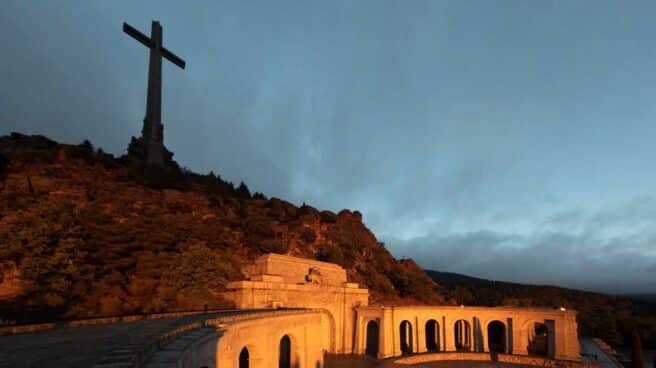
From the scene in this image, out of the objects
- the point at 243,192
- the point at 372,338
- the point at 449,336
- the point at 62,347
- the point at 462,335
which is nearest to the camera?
the point at 62,347

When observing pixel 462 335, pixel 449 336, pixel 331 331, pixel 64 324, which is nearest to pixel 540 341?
pixel 462 335

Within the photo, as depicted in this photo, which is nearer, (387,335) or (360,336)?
(387,335)

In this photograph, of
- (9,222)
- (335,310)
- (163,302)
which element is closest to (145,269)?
(163,302)

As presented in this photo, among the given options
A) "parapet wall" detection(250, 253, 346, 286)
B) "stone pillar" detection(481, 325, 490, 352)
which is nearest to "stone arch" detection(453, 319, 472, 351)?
"stone pillar" detection(481, 325, 490, 352)

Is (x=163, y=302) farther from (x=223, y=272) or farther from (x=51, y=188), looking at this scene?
(x=51, y=188)

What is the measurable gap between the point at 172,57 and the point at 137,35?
4786mm

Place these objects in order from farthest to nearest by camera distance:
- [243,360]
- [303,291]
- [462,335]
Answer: [462,335] → [303,291] → [243,360]

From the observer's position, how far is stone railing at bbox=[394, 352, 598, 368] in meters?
26.8

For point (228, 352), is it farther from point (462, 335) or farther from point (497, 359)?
point (462, 335)

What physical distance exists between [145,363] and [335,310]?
2689 cm

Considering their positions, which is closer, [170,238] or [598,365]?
[598,365]

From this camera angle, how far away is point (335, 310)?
3216 cm

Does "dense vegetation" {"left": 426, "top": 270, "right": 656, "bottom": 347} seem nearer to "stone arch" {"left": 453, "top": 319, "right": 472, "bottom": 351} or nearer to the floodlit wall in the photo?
the floodlit wall

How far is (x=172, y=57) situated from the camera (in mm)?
46969
